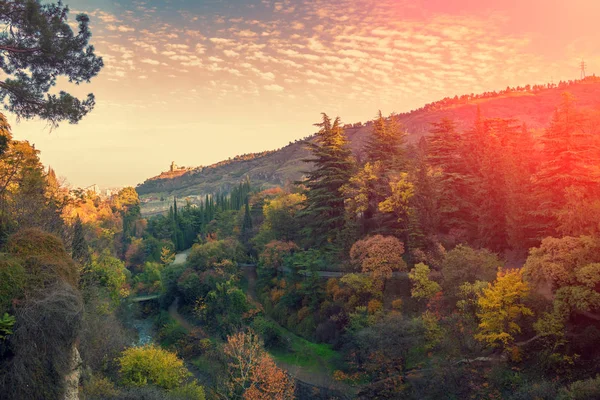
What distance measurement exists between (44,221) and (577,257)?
27.0 meters

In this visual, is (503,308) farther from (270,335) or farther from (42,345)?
(42,345)

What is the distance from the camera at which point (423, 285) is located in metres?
24.5

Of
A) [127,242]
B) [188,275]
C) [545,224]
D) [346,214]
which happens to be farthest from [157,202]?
[545,224]

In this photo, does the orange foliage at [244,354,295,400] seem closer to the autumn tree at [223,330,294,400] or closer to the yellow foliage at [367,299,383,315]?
the autumn tree at [223,330,294,400]

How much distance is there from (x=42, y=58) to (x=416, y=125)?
9627cm

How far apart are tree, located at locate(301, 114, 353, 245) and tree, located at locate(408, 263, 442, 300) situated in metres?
11.4

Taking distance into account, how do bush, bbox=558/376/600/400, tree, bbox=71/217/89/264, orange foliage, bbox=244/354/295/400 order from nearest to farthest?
bush, bbox=558/376/600/400 < orange foliage, bbox=244/354/295/400 < tree, bbox=71/217/89/264

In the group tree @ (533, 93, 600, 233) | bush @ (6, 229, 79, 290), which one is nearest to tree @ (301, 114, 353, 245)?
tree @ (533, 93, 600, 233)

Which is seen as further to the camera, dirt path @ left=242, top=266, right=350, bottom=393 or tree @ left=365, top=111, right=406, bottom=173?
tree @ left=365, top=111, right=406, bottom=173

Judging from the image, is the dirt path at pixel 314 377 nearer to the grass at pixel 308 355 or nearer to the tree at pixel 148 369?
the grass at pixel 308 355

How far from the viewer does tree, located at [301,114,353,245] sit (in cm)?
3588

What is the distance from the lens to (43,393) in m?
9.69

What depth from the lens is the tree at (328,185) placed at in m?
35.9

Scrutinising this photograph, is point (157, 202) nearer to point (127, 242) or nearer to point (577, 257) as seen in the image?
point (127, 242)
